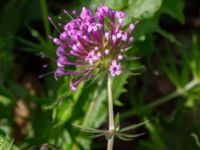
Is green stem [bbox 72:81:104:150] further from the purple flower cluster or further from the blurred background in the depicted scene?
the purple flower cluster

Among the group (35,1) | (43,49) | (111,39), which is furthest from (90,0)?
(35,1)

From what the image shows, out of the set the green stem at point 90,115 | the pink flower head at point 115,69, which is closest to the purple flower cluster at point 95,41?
the pink flower head at point 115,69

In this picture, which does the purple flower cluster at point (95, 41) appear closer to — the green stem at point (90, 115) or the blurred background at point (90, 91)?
the blurred background at point (90, 91)

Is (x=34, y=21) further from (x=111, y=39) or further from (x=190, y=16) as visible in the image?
(x=111, y=39)

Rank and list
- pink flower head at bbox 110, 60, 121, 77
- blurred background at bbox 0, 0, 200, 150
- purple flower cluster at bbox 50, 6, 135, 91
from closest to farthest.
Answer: pink flower head at bbox 110, 60, 121, 77, purple flower cluster at bbox 50, 6, 135, 91, blurred background at bbox 0, 0, 200, 150

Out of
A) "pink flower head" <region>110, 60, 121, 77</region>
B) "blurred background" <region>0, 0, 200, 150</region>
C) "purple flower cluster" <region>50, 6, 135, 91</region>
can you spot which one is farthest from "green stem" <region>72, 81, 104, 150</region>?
"pink flower head" <region>110, 60, 121, 77</region>

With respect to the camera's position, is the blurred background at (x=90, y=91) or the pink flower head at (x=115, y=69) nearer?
the pink flower head at (x=115, y=69)

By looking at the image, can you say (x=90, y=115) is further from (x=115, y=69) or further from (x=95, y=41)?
(x=115, y=69)

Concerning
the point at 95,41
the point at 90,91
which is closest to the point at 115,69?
the point at 95,41
